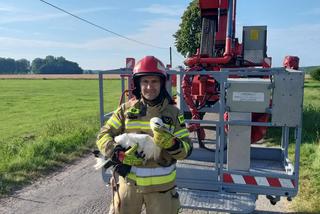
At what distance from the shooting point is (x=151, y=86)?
3.20m

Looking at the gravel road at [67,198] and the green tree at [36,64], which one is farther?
the green tree at [36,64]

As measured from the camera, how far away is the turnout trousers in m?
3.17

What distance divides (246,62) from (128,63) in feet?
8.85

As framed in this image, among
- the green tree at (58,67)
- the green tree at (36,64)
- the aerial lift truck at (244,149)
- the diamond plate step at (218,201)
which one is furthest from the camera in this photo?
the green tree at (36,64)

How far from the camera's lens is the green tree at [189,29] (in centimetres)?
3015

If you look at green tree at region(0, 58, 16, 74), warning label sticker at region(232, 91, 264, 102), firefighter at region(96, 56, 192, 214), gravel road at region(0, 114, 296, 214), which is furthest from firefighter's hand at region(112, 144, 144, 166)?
green tree at region(0, 58, 16, 74)

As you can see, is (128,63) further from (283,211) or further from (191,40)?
(191,40)

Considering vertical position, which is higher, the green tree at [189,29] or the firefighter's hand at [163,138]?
the green tree at [189,29]

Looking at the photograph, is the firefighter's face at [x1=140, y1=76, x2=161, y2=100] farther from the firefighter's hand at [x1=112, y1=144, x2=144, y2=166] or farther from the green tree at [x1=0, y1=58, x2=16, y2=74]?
the green tree at [x1=0, y1=58, x2=16, y2=74]

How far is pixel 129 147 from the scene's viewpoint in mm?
3090

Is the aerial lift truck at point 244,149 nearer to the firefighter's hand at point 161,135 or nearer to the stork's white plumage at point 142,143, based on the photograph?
the stork's white plumage at point 142,143

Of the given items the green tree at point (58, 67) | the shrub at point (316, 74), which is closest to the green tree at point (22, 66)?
the green tree at point (58, 67)

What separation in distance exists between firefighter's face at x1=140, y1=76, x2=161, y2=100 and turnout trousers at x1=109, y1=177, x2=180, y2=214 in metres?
0.80

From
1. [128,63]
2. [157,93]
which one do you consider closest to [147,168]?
[157,93]
